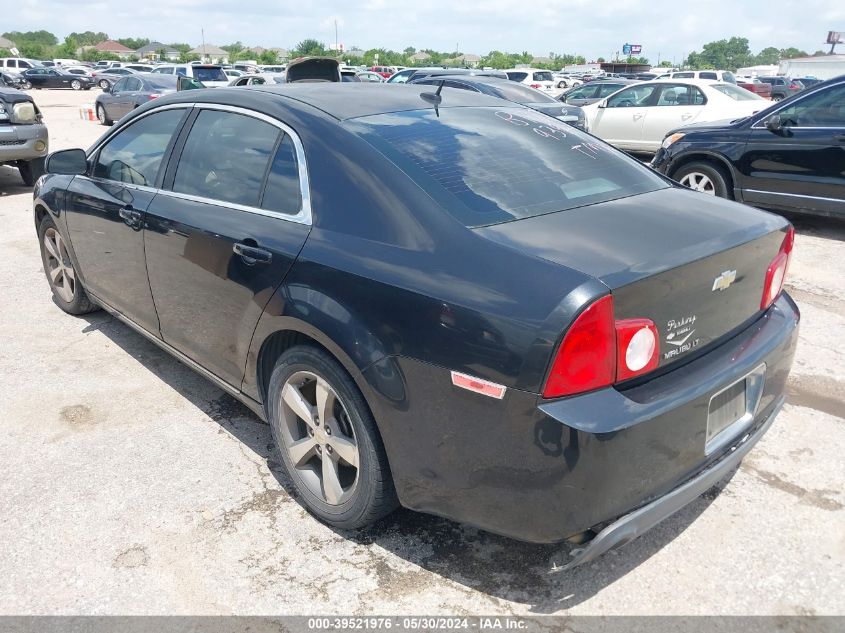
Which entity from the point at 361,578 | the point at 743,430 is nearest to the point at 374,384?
the point at 361,578

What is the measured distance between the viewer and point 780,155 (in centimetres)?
704

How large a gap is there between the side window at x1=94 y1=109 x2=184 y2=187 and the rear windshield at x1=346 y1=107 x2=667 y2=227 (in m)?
1.37

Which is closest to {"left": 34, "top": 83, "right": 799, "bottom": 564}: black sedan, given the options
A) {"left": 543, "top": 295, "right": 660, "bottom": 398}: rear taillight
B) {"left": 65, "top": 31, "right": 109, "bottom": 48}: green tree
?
{"left": 543, "top": 295, "right": 660, "bottom": 398}: rear taillight

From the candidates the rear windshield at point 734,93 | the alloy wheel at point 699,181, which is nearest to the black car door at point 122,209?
the alloy wheel at point 699,181

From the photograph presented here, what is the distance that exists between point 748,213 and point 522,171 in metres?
0.91

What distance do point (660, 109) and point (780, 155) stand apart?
218 inches

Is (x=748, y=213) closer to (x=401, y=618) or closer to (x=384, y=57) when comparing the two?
(x=401, y=618)

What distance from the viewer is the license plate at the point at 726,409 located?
7.66ft

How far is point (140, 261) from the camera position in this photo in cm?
363

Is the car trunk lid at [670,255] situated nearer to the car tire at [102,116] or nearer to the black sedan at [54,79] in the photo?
the car tire at [102,116]

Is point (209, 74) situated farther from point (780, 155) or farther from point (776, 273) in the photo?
point (776, 273)

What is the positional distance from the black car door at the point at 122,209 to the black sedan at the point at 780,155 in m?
5.93

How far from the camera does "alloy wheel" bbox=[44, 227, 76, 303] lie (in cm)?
476

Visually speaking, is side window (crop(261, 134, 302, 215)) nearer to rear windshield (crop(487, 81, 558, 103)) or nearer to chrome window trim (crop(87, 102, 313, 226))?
chrome window trim (crop(87, 102, 313, 226))
